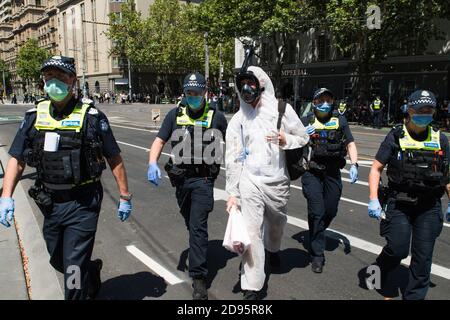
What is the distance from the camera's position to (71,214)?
3047mm

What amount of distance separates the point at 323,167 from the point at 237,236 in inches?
63.6

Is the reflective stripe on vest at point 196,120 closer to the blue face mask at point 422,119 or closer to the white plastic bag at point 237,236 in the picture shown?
the white plastic bag at point 237,236

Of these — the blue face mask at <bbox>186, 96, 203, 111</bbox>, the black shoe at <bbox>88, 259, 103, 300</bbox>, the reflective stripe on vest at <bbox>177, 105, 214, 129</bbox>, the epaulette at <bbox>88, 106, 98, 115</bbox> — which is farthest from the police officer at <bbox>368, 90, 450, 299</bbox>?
the black shoe at <bbox>88, 259, 103, 300</bbox>

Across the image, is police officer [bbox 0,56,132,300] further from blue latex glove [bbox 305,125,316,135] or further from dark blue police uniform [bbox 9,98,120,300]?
blue latex glove [bbox 305,125,316,135]

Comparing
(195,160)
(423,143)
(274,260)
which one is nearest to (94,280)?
(195,160)

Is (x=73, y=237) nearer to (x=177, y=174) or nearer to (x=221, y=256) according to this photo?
(x=177, y=174)

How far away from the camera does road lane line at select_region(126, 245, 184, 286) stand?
4160mm

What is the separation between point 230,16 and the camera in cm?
2820

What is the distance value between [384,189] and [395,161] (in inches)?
13.3

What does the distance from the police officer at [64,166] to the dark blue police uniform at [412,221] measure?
2.40 m

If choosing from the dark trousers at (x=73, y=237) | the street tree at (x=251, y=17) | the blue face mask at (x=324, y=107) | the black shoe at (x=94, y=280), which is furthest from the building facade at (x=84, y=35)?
the dark trousers at (x=73, y=237)

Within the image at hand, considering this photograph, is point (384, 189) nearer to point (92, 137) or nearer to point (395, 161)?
point (395, 161)

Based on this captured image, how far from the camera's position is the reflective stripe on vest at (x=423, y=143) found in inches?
135
